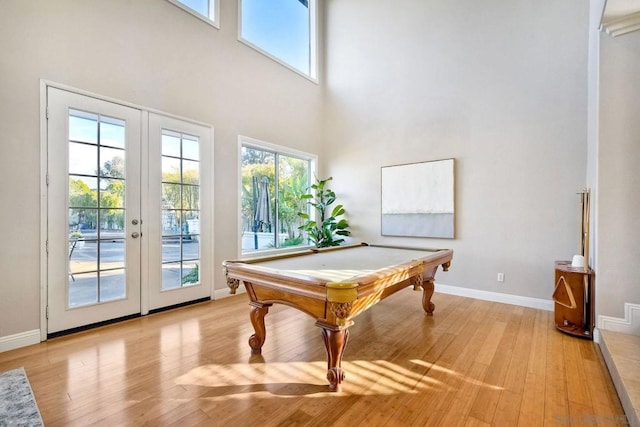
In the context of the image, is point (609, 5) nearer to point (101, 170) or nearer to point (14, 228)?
point (101, 170)

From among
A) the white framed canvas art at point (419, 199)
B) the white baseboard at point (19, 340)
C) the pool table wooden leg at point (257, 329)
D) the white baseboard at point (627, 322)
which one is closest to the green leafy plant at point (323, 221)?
the white framed canvas art at point (419, 199)

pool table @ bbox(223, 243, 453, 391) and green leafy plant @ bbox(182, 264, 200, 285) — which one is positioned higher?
pool table @ bbox(223, 243, 453, 391)

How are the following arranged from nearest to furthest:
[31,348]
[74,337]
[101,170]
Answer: [31,348]
[74,337]
[101,170]

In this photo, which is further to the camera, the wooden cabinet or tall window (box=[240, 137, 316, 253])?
tall window (box=[240, 137, 316, 253])

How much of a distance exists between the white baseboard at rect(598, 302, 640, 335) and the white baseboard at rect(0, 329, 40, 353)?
5052 mm

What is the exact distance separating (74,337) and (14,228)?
3.68 ft

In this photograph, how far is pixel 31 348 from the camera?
102 inches

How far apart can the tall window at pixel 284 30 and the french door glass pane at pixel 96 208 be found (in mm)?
2511

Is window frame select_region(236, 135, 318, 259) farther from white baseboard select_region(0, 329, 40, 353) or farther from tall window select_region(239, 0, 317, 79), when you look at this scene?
white baseboard select_region(0, 329, 40, 353)

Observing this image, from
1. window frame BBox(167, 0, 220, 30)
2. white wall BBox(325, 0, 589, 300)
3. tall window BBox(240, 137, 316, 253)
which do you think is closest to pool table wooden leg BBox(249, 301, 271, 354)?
tall window BBox(240, 137, 316, 253)

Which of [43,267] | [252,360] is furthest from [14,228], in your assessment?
[252,360]

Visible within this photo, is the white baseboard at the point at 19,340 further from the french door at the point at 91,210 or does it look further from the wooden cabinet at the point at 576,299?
the wooden cabinet at the point at 576,299

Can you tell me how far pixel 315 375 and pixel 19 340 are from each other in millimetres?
2630

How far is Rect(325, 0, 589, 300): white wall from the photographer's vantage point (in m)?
3.56
